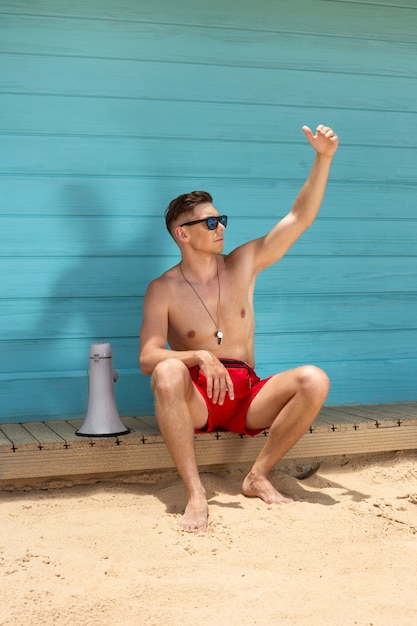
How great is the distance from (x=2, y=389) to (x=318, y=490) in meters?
1.61

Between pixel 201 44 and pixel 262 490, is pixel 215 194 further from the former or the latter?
pixel 262 490

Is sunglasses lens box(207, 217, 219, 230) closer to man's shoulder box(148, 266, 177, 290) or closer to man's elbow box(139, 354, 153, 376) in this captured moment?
man's shoulder box(148, 266, 177, 290)

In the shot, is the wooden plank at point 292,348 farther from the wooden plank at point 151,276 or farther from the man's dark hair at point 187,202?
the man's dark hair at point 187,202

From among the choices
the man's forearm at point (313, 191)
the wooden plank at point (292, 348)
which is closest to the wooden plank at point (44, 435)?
the wooden plank at point (292, 348)

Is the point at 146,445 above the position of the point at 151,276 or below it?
below

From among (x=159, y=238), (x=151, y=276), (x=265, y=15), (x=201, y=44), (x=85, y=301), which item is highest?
(x=265, y=15)

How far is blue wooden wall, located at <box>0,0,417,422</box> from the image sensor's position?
171 inches

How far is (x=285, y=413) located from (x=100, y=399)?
2.87ft

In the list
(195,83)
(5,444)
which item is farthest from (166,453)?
(195,83)

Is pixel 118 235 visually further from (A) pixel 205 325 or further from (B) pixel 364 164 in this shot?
(B) pixel 364 164

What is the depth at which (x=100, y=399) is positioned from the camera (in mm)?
4070

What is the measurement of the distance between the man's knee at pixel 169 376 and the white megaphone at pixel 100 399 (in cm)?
47

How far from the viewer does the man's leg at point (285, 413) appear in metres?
3.75

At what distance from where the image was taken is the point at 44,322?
4395 mm
